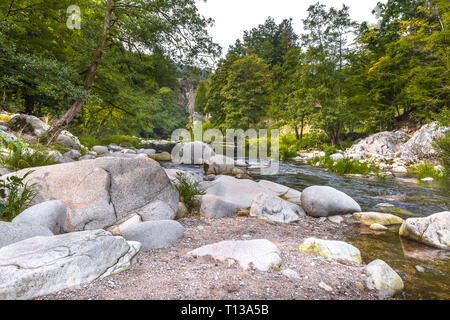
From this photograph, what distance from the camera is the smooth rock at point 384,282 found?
1.89m

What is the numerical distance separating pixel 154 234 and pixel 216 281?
113 centimetres

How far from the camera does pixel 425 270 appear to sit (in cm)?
242

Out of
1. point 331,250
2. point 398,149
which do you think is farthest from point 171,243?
point 398,149

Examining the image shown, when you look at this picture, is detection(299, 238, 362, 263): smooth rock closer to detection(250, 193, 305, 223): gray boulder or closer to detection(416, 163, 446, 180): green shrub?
detection(250, 193, 305, 223): gray boulder

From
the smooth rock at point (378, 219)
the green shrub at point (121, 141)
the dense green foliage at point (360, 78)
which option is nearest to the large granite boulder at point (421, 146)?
the dense green foliage at point (360, 78)

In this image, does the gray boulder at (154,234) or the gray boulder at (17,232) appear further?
the gray boulder at (154,234)

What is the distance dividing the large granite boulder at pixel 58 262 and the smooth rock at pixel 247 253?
81cm

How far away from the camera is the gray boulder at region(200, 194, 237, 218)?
159 inches

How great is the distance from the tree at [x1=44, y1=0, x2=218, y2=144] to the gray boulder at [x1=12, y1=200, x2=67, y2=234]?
5.39 meters

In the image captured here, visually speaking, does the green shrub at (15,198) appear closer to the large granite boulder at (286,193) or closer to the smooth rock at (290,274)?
the smooth rock at (290,274)

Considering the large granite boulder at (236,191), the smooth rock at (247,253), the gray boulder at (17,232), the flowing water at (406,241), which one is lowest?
the flowing water at (406,241)

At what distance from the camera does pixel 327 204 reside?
435 centimetres
